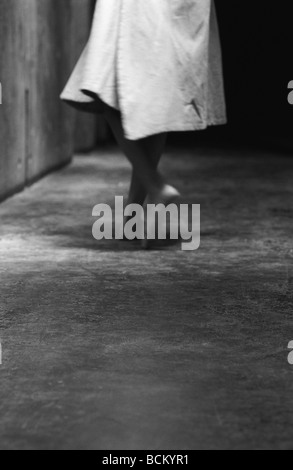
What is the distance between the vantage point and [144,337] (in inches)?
93.0

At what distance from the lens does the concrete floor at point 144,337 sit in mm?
1750

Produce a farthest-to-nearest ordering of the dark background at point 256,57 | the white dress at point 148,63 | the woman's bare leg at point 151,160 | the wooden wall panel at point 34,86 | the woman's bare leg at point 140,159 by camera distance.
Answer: the dark background at point 256,57 → the wooden wall panel at point 34,86 → the woman's bare leg at point 151,160 → the woman's bare leg at point 140,159 → the white dress at point 148,63

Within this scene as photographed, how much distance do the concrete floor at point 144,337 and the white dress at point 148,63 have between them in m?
0.48

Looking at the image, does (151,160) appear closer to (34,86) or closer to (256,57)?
(34,86)

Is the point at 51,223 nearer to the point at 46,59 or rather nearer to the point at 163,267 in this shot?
the point at 163,267

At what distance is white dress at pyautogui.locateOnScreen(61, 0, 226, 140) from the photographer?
11.7 feet

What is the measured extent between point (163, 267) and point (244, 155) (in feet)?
16.1

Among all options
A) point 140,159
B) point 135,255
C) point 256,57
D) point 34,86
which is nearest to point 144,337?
point 135,255

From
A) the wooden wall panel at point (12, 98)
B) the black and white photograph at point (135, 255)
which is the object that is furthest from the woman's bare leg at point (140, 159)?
the wooden wall panel at point (12, 98)

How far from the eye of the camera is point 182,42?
3648mm

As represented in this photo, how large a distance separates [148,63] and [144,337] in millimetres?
1514

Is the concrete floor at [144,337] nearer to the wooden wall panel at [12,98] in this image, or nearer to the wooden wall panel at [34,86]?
the wooden wall panel at [12,98]

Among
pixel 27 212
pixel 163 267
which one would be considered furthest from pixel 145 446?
pixel 27 212

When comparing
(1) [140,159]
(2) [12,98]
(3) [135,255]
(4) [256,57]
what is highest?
(4) [256,57]
